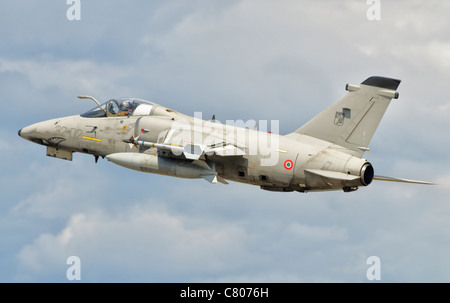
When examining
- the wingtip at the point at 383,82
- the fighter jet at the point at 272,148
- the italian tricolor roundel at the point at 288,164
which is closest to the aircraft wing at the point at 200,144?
the fighter jet at the point at 272,148

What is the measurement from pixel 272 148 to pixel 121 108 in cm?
726

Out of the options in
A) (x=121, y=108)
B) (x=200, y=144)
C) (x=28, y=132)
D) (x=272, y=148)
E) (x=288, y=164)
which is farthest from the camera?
(x=28, y=132)

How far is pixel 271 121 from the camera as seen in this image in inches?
1561

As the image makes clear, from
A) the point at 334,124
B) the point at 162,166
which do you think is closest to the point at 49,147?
the point at 162,166

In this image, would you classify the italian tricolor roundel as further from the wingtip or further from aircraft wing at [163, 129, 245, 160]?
the wingtip

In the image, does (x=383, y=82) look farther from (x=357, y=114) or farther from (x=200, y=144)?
(x=200, y=144)

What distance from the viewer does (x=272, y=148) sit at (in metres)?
38.3

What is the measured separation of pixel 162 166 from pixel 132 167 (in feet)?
4.13

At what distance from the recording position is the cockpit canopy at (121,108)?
135ft

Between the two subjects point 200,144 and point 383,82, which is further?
point 200,144

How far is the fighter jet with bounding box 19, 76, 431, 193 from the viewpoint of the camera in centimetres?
3769

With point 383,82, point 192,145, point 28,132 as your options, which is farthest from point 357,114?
point 28,132

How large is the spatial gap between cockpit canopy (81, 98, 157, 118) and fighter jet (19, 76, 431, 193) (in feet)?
2.22

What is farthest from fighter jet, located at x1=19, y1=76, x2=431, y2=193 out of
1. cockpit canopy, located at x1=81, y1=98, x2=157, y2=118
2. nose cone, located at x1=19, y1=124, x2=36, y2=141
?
nose cone, located at x1=19, y1=124, x2=36, y2=141
